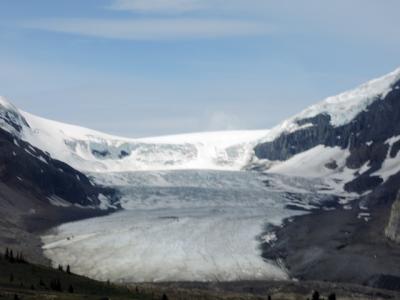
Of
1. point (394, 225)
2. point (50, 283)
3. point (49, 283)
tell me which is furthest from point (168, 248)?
point (50, 283)

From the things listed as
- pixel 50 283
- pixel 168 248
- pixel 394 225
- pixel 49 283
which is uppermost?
pixel 394 225

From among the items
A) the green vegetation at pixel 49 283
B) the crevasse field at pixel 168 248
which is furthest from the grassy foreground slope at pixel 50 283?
the crevasse field at pixel 168 248

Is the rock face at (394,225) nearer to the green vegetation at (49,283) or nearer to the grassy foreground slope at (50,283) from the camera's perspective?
the green vegetation at (49,283)

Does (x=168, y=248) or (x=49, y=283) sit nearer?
(x=49, y=283)

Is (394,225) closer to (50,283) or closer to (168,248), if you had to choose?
(168,248)

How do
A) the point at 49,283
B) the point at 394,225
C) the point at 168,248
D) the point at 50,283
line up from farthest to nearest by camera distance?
the point at 394,225 → the point at 168,248 → the point at 49,283 → the point at 50,283

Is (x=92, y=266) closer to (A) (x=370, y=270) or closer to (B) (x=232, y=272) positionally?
(B) (x=232, y=272)

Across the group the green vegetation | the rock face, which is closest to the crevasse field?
the rock face

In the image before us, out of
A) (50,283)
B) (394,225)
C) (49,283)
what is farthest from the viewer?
(394,225)

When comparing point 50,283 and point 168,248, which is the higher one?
point 168,248
